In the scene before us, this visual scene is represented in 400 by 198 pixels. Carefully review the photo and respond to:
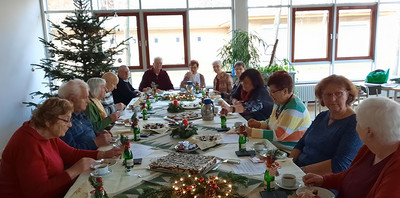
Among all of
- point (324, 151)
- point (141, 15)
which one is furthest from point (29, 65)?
point (324, 151)

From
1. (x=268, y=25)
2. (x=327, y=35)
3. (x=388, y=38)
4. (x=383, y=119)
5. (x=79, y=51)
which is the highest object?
(x=268, y=25)

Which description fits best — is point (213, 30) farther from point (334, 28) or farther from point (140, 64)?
point (334, 28)

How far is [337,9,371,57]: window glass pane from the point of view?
7289 mm

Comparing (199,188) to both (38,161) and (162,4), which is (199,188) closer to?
(38,161)

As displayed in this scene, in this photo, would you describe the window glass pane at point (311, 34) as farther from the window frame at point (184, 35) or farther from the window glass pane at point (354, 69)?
the window frame at point (184, 35)

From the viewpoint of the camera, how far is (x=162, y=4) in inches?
273

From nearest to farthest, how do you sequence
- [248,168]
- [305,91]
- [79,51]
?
1. [248,168]
2. [79,51]
3. [305,91]

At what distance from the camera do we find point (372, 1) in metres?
7.20

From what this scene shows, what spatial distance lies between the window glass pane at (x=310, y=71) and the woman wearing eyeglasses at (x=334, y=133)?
570cm

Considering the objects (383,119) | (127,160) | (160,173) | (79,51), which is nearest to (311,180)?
(383,119)

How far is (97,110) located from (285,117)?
186 cm

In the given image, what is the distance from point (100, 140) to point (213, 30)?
5.45 m

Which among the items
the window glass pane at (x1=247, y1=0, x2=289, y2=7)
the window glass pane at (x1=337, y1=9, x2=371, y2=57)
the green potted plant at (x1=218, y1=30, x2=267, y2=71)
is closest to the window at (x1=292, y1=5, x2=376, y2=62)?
the window glass pane at (x1=337, y1=9, x2=371, y2=57)

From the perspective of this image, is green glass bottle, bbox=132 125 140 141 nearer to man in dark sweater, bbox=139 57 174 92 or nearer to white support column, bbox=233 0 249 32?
man in dark sweater, bbox=139 57 174 92
